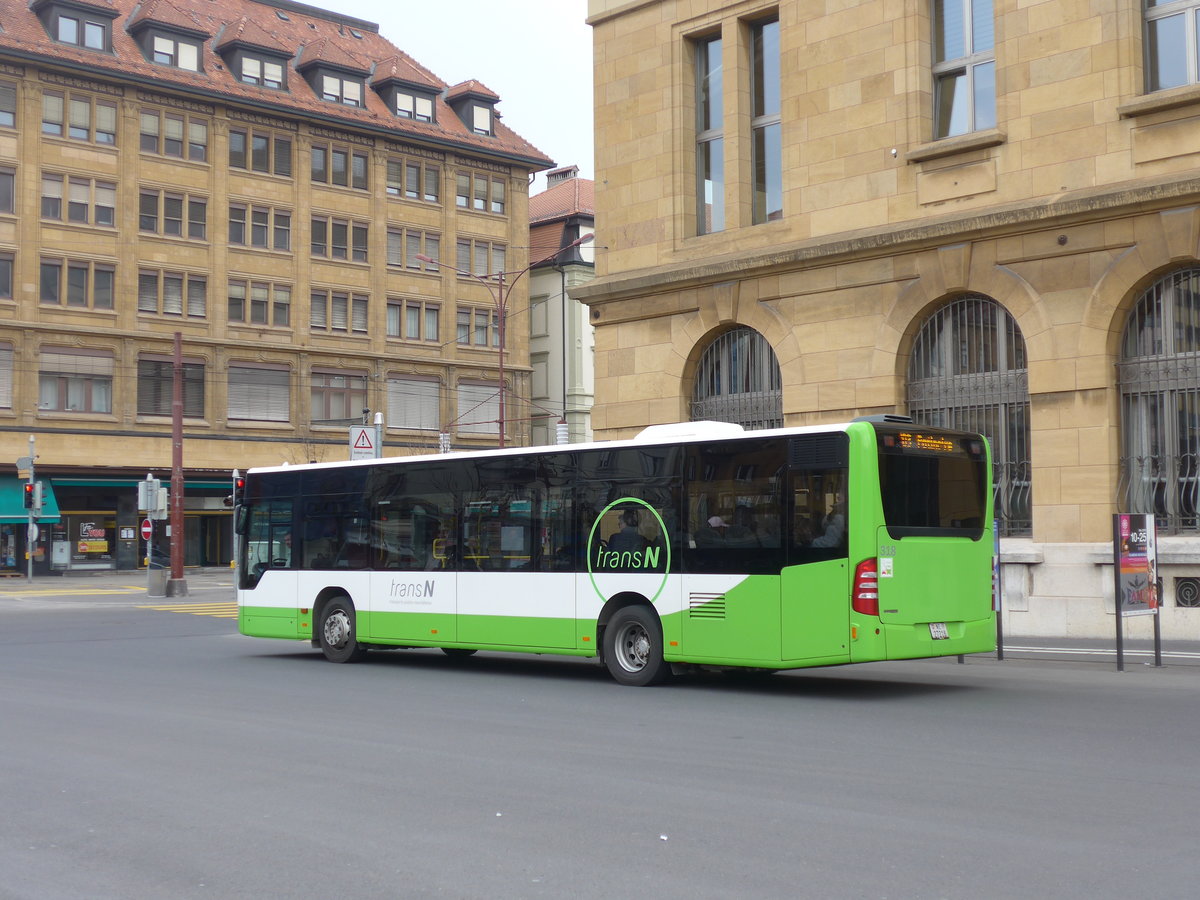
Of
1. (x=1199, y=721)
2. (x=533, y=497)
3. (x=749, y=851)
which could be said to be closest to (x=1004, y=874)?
(x=749, y=851)

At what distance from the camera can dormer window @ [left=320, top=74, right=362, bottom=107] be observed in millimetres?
61156

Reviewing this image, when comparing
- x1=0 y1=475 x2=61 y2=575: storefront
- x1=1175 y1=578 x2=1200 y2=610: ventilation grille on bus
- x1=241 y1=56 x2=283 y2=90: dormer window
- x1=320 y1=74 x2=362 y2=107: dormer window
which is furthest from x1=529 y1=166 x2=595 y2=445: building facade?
x1=1175 y1=578 x2=1200 y2=610: ventilation grille on bus

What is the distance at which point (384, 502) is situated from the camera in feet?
61.2

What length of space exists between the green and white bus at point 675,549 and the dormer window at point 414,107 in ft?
154

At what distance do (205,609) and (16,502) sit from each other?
2085cm

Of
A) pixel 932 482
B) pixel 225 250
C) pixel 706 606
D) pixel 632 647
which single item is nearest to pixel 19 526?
pixel 225 250

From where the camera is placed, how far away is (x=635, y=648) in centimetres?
1587

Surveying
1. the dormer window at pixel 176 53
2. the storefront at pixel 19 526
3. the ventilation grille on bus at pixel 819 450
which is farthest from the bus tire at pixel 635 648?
the dormer window at pixel 176 53

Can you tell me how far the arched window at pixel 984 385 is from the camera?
21.0 meters

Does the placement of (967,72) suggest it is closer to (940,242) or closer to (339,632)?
(940,242)

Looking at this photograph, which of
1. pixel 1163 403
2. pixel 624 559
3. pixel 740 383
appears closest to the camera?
pixel 624 559

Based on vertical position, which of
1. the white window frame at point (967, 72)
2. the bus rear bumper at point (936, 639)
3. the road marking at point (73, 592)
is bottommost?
the road marking at point (73, 592)

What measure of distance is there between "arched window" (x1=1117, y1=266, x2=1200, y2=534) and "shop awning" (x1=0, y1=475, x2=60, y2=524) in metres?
40.4

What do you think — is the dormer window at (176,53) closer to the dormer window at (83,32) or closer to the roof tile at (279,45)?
the roof tile at (279,45)
